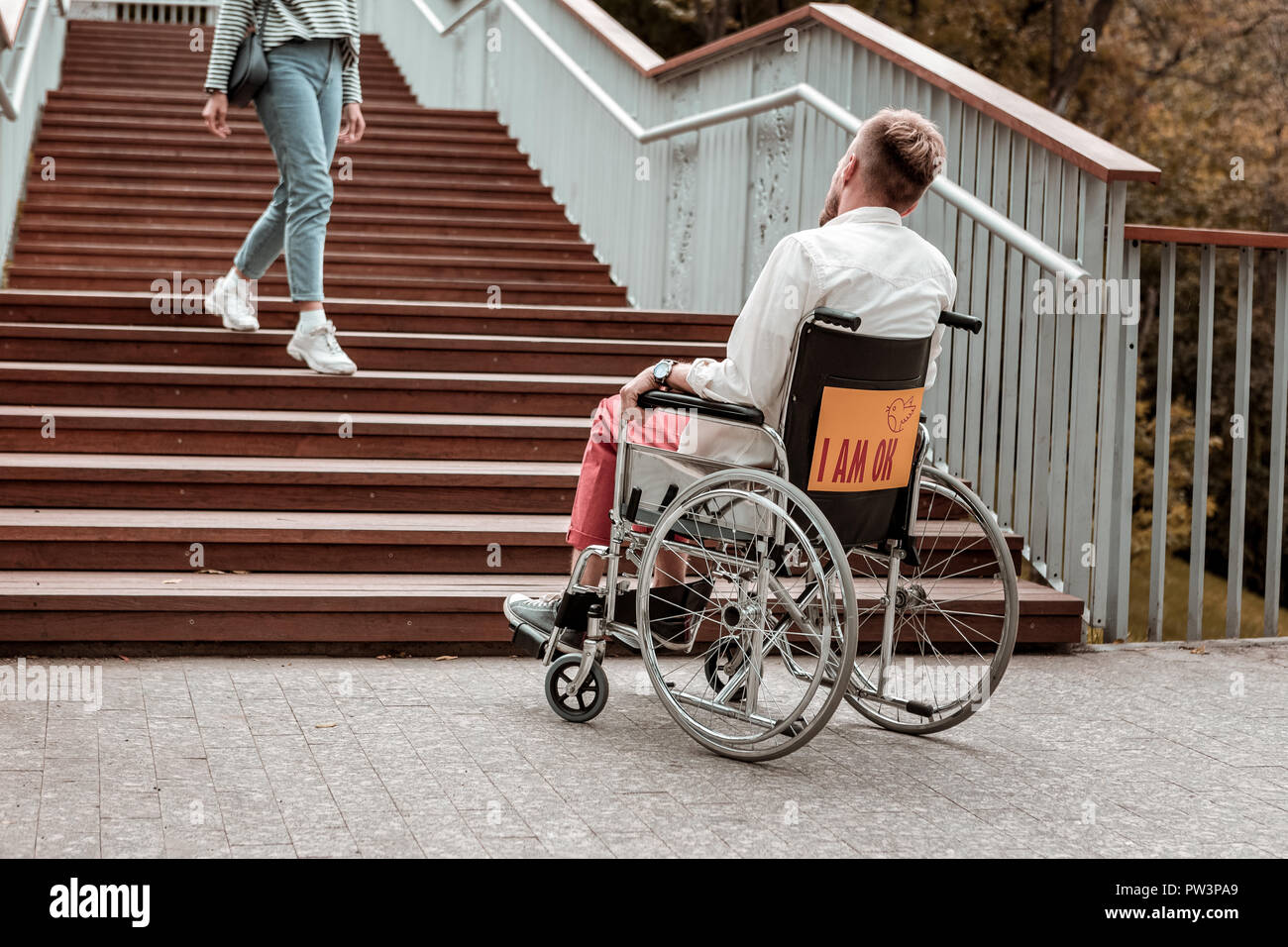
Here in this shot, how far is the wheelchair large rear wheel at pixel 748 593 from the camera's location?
2801 millimetres

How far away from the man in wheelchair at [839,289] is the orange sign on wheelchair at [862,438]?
0.11 meters

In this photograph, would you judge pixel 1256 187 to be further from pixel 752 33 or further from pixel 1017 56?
pixel 752 33

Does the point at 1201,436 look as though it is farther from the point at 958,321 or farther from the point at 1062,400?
the point at 958,321

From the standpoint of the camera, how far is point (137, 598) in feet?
12.5

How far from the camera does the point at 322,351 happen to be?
5.27 metres

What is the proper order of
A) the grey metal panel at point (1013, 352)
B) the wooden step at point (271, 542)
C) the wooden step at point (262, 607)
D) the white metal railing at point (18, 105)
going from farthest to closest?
the white metal railing at point (18, 105), the grey metal panel at point (1013, 352), the wooden step at point (271, 542), the wooden step at point (262, 607)

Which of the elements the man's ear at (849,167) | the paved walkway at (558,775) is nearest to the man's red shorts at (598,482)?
the paved walkway at (558,775)

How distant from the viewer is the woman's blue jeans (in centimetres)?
523

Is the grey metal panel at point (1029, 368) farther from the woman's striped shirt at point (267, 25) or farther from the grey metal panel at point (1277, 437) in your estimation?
the woman's striped shirt at point (267, 25)

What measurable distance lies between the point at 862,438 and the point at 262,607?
1782 mm

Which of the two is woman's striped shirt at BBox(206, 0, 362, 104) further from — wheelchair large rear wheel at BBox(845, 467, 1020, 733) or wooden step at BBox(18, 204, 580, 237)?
wheelchair large rear wheel at BBox(845, 467, 1020, 733)

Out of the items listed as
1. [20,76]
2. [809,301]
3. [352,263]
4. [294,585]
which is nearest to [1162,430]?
[809,301]
